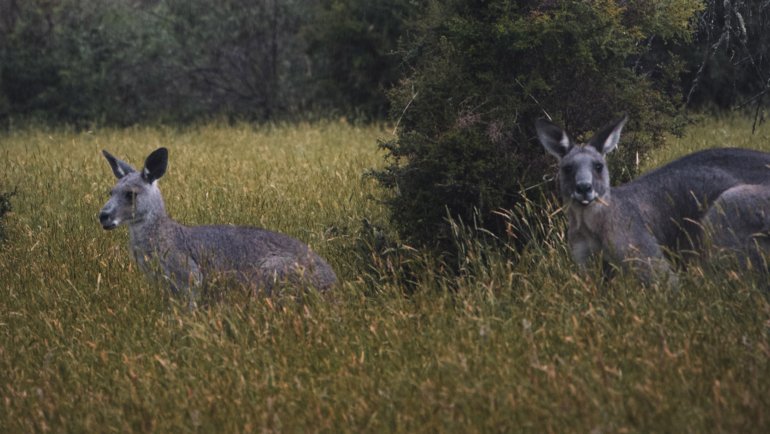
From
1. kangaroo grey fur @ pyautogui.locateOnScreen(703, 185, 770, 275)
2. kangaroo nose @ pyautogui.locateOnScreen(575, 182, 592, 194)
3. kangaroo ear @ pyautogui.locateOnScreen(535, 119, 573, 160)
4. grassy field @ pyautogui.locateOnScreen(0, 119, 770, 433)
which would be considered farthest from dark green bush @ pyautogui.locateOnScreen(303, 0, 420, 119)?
kangaroo grey fur @ pyautogui.locateOnScreen(703, 185, 770, 275)

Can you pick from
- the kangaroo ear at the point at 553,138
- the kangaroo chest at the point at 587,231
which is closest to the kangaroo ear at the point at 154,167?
the kangaroo ear at the point at 553,138

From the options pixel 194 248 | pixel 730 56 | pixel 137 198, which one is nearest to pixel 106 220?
pixel 137 198

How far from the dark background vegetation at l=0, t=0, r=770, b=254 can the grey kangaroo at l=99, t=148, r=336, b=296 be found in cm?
133

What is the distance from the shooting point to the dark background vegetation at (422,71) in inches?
367

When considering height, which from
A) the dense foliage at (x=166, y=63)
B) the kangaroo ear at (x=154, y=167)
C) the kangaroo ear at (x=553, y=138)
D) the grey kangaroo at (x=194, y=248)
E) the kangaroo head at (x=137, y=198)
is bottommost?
the dense foliage at (x=166, y=63)

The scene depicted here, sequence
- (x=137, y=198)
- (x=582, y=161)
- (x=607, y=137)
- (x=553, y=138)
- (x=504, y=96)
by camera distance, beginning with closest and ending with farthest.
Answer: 1. (x=582, y=161)
2. (x=607, y=137)
3. (x=553, y=138)
4. (x=137, y=198)
5. (x=504, y=96)

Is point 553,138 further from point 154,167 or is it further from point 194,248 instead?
point 154,167

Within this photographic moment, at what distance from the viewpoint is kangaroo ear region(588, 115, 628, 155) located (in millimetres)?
8086

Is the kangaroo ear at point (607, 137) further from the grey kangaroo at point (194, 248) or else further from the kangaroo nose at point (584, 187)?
the grey kangaroo at point (194, 248)

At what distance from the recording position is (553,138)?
27.4 feet

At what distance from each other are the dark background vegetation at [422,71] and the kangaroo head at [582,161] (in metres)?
0.69

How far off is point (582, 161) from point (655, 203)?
81 centimetres

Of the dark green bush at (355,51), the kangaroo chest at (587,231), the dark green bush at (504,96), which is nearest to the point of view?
the kangaroo chest at (587,231)

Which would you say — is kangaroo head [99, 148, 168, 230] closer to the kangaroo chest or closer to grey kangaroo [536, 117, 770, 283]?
grey kangaroo [536, 117, 770, 283]
